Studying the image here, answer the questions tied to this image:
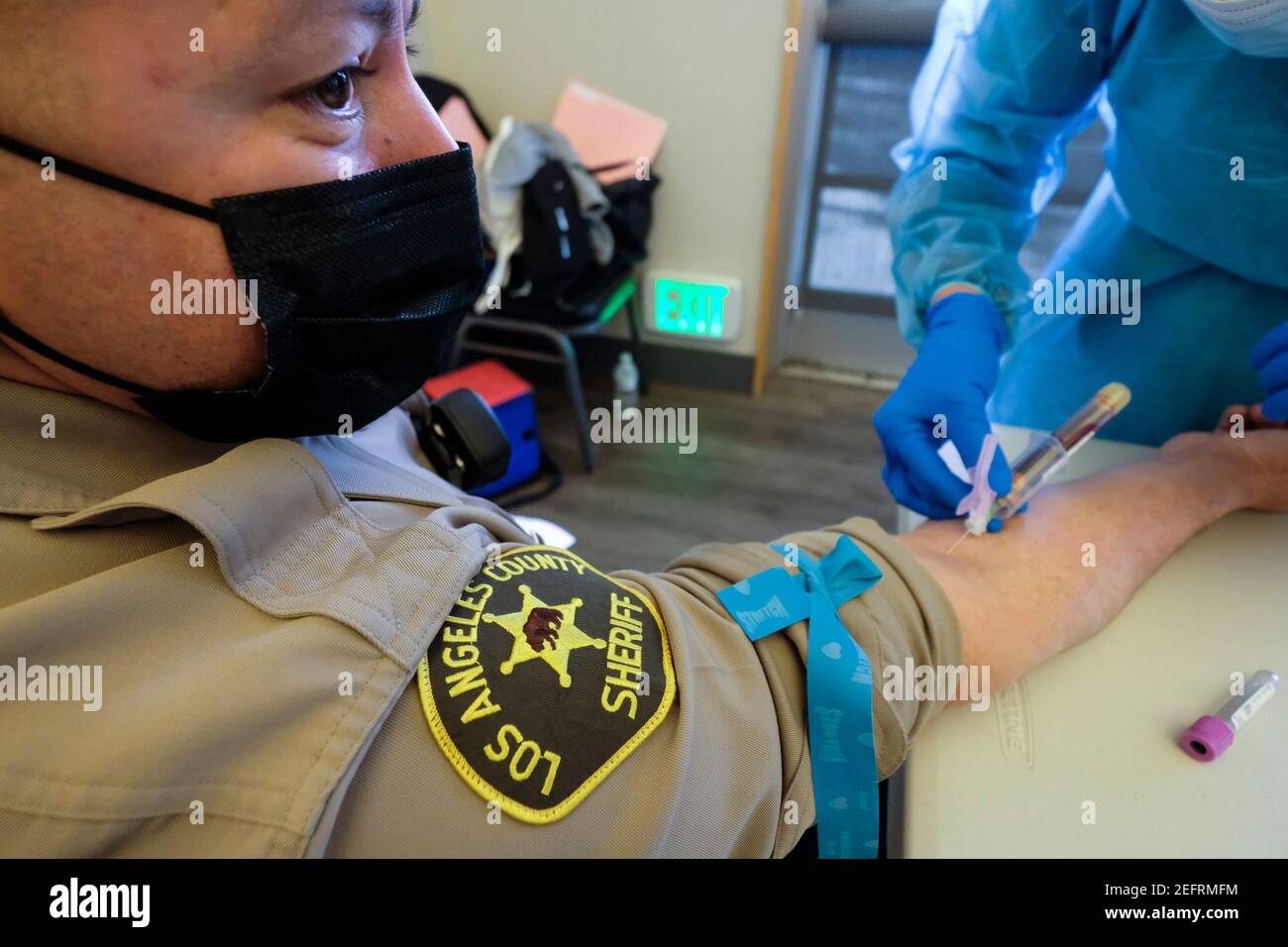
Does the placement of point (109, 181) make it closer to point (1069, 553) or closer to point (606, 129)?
point (1069, 553)

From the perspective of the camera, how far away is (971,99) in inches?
40.3

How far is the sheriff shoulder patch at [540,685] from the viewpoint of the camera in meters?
0.46

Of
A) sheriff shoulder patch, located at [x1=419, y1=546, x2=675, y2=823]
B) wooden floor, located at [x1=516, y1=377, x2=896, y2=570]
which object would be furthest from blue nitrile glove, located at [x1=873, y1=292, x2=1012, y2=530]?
wooden floor, located at [x1=516, y1=377, x2=896, y2=570]

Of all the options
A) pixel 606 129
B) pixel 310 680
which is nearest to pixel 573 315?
pixel 606 129

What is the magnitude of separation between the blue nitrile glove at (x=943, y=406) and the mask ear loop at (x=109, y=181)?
0.76 metres

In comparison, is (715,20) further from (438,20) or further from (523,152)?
(438,20)

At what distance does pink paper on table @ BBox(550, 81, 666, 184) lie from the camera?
2.30 meters

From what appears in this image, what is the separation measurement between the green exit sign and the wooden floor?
9.9 inches

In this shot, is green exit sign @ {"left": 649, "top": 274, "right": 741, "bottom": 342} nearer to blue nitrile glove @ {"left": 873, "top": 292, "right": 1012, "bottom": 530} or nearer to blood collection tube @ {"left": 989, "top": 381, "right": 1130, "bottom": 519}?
blue nitrile glove @ {"left": 873, "top": 292, "right": 1012, "bottom": 530}

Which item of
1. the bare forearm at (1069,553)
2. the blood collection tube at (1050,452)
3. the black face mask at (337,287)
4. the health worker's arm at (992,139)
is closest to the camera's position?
the black face mask at (337,287)

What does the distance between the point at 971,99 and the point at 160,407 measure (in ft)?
3.54

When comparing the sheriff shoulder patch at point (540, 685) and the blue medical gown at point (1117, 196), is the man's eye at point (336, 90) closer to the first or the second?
the sheriff shoulder patch at point (540, 685)

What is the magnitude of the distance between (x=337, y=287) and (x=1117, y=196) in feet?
3.62

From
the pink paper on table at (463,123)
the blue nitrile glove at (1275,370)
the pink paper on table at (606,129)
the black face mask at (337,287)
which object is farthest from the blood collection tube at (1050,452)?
the pink paper on table at (463,123)
